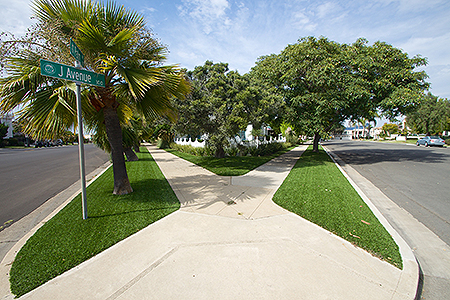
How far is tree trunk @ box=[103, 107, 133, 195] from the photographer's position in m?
5.86

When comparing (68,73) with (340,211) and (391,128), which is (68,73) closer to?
(340,211)

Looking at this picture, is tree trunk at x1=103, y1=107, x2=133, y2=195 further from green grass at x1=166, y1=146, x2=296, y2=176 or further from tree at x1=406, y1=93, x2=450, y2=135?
tree at x1=406, y1=93, x2=450, y2=135

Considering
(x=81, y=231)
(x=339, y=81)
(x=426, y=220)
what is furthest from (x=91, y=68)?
(x=339, y=81)

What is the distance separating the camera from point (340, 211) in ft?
15.8

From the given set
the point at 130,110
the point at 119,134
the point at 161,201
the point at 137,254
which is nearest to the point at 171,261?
the point at 137,254

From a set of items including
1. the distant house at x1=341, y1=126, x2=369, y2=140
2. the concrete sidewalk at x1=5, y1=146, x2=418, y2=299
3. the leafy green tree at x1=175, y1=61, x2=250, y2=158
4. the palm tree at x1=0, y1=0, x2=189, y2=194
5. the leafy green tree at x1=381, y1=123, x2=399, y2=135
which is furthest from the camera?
the distant house at x1=341, y1=126, x2=369, y2=140

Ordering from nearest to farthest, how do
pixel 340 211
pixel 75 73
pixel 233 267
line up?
pixel 233 267 → pixel 75 73 → pixel 340 211

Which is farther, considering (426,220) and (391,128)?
(391,128)

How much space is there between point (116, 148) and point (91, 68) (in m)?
2.11

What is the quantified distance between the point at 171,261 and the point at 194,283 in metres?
0.58

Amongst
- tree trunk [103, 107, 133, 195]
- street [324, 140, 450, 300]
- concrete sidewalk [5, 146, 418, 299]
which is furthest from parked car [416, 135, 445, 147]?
tree trunk [103, 107, 133, 195]

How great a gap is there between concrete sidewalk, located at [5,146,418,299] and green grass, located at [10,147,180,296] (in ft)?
0.65

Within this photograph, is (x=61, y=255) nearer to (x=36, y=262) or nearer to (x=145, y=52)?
(x=36, y=262)

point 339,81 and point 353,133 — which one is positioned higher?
point 339,81
